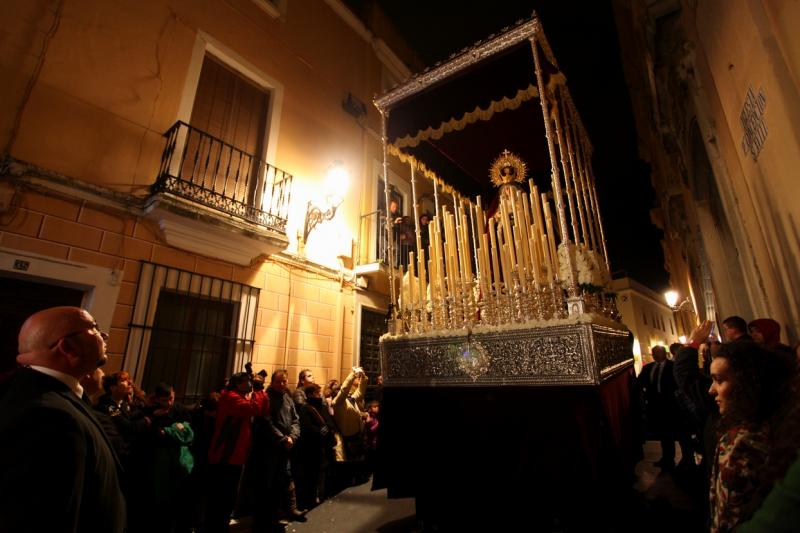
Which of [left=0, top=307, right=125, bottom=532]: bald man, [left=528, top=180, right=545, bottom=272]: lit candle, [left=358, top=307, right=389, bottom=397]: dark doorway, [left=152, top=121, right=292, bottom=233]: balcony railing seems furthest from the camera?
[left=358, top=307, right=389, bottom=397]: dark doorway

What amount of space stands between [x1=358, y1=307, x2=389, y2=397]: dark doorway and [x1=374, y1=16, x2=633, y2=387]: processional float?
363 cm

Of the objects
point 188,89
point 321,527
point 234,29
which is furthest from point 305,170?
point 321,527

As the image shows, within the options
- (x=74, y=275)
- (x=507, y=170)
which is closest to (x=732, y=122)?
(x=507, y=170)

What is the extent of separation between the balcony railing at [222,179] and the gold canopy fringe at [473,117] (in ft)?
7.49

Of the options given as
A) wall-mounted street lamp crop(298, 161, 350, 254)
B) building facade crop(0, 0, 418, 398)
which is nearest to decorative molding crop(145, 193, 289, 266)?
building facade crop(0, 0, 418, 398)

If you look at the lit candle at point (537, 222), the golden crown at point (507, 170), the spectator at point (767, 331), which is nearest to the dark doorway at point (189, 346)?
the lit candle at point (537, 222)

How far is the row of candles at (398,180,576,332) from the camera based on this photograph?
2.30 m

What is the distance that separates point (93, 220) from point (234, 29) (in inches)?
153

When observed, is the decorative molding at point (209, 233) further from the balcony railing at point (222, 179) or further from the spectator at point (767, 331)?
the spectator at point (767, 331)

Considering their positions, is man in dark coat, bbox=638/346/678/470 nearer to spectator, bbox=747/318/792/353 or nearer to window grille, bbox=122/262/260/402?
spectator, bbox=747/318/792/353

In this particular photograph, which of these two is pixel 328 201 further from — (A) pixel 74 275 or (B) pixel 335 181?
(A) pixel 74 275

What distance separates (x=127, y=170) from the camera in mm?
4113

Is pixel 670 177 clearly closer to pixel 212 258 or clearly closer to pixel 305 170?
pixel 305 170

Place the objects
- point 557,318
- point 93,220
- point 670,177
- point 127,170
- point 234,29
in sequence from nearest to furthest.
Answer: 1. point 557,318
2. point 93,220
3. point 127,170
4. point 234,29
5. point 670,177
